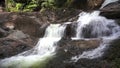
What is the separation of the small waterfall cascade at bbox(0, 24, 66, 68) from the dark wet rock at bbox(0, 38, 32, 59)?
0.53m

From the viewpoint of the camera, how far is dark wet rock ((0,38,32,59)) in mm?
15309

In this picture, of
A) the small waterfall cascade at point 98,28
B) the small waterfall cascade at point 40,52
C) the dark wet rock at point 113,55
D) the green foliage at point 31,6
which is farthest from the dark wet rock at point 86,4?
the dark wet rock at point 113,55

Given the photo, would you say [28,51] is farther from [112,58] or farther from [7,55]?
[112,58]

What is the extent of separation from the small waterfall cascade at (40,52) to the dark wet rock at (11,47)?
530 millimetres

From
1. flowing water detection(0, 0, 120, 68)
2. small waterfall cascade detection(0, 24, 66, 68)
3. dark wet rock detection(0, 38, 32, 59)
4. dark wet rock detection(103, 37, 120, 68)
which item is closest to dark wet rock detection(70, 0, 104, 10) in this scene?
flowing water detection(0, 0, 120, 68)

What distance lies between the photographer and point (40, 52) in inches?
614

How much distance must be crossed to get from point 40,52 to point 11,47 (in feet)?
6.42

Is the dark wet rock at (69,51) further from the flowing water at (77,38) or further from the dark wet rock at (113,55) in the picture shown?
the dark wet rock at (113,55)

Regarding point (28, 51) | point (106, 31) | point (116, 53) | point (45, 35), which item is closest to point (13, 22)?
point (45, 35)

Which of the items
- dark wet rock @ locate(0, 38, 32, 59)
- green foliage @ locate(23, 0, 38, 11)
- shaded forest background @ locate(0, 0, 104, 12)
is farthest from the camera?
green foliage @ locate(23, 0, 38, 11)

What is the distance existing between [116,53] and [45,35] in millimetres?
8712

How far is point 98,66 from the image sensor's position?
1059cm

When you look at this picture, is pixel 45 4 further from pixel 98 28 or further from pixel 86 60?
pixel 86 60

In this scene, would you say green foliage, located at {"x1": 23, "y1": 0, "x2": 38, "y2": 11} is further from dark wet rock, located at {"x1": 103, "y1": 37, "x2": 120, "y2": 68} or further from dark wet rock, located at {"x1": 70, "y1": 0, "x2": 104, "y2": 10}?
dark wet rock, located at {"x1": 103, "y1": 37, "x2": 120, "y2": 68}
